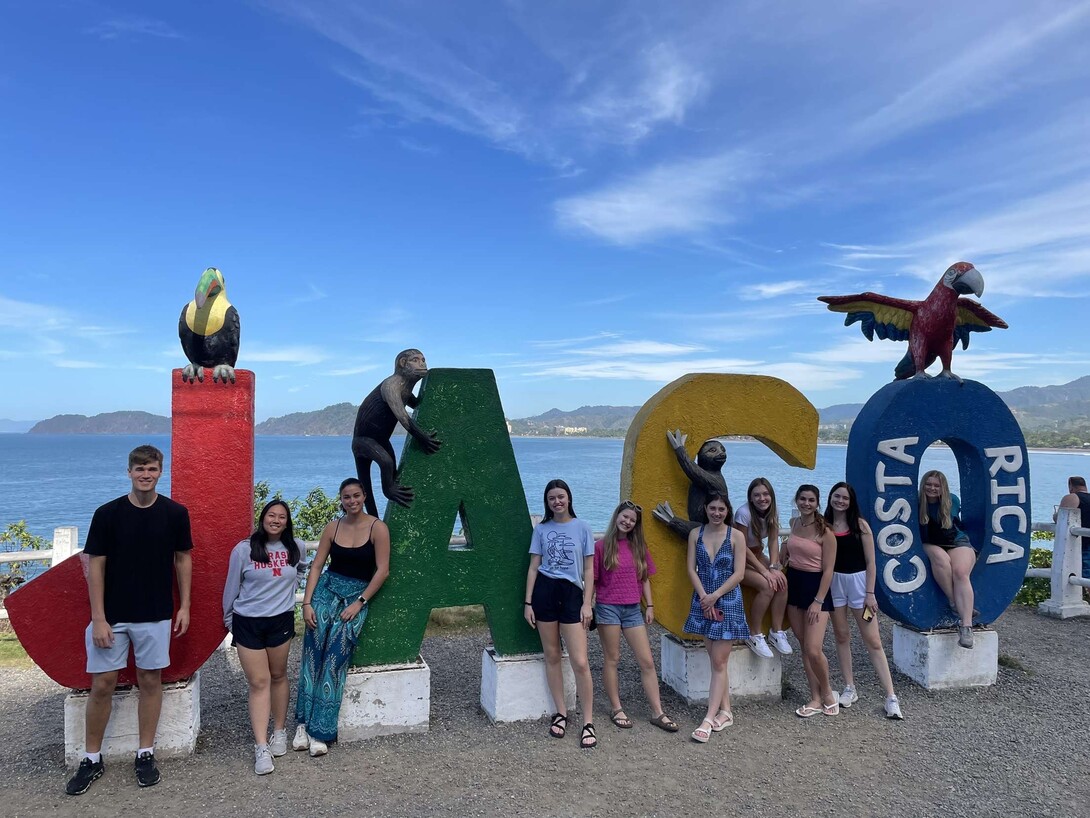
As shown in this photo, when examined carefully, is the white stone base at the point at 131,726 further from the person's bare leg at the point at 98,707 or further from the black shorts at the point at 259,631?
the black shorts at the point at 259,631

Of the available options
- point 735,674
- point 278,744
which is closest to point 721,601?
point 735,674

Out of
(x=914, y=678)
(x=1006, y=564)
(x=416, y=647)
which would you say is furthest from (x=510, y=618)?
(x=1006, y=564)

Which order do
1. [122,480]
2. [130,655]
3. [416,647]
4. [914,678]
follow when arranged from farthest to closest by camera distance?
[122,480] → [914,678] → [416,647] → [130,655]

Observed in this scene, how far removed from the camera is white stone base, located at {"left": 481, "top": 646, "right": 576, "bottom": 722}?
16.3ft

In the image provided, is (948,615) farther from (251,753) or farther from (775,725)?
(251,753)

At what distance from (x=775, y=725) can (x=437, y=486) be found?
2.93 meters

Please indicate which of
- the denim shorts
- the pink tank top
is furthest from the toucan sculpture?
the pink tank top

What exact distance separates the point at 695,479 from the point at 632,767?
2.06 metres

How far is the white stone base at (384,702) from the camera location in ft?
15.3

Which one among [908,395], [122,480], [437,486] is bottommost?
[122,480]

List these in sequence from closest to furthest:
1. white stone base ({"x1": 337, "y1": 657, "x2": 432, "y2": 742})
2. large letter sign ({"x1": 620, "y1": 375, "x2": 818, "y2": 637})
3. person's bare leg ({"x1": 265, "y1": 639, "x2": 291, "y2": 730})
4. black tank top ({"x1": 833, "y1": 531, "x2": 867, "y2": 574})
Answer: person's bare leg ({"x1": 265, "y1": 639, "x2": 291, "y2": 730}) → white stone base ({"x1": 337, "y1": 657, "x2": 432, "y2": 742}) → black tank top ({"x1": 833, "y1": 531, "x2": 867, "y2": 574}) → large letter sign ({"x1": 620, "y1": 375, "x2": 818, "y2": 637})

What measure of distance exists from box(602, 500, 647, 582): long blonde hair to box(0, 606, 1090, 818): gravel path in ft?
3.61

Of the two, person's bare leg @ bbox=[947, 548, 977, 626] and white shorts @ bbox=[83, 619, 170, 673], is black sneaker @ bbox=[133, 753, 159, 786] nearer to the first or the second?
white shorts @ bbox=[83, 619, 170, 673]

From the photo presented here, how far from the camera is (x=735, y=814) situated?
12.5 ft
